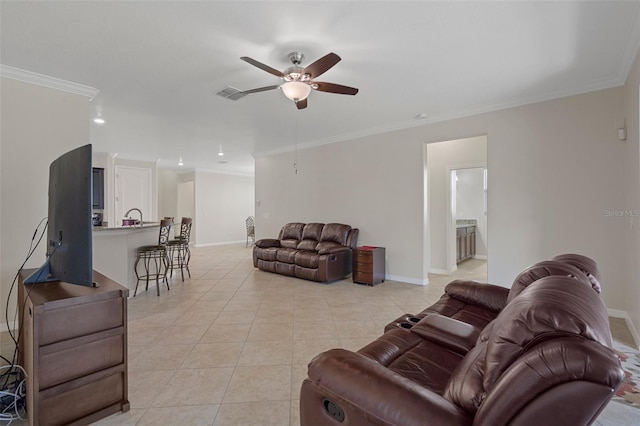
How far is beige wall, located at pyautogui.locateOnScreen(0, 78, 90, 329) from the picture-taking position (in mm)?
3047

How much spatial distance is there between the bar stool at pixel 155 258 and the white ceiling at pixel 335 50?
1.86 meters

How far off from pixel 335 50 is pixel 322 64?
0.41m

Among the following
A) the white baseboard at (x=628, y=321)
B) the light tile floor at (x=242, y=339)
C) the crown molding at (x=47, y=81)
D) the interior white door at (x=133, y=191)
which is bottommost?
the light tile floor at (x=242, y=339)

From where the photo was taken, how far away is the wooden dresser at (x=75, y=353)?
5.02ft

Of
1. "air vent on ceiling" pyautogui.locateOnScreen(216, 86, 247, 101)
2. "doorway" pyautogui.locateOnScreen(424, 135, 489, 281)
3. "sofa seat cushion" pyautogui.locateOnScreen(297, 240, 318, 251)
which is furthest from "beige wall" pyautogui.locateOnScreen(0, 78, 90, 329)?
"doorway" pyautogui.locateOnScreen(424, 135, 489, 281)

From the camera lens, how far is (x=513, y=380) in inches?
29.5

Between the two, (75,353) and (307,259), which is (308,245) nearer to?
(307,259)

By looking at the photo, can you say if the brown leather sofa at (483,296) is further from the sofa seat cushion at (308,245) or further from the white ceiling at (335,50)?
the sofa seat cushion at (308,245)

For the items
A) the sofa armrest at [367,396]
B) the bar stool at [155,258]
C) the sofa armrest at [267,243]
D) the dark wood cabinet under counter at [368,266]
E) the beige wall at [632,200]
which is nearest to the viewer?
the sofa armrest at [367,396]

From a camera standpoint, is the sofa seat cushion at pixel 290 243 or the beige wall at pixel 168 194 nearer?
the sofa seat cushion at pixel 290 243

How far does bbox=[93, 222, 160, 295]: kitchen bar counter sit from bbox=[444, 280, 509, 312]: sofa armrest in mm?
4211

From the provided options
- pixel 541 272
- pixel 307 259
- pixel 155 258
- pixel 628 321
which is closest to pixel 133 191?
pixel 155 258

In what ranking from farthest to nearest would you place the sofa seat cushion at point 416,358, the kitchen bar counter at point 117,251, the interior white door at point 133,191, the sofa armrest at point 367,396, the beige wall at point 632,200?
the interior white door at point 133,191 < the kitchen bar counter at point 117,251 < the beige wall at point 632,200 < the sofa seat cushion at point 416,358 < the sofa armrest at point 367,396

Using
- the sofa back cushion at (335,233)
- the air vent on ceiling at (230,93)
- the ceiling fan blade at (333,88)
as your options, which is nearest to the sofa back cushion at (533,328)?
the ceiling fan blade at (333,88)
